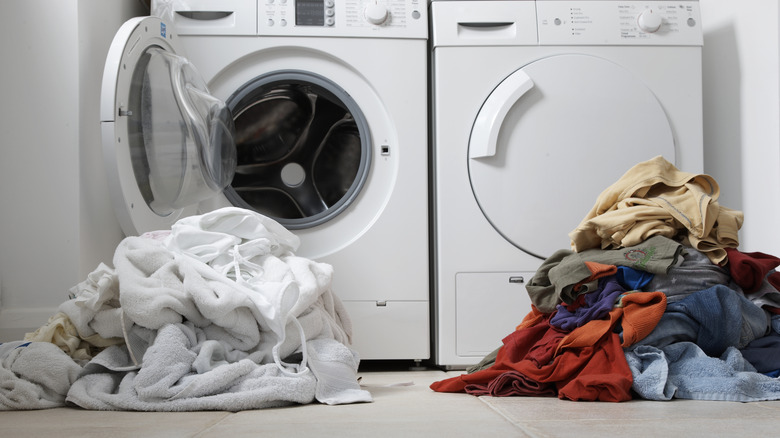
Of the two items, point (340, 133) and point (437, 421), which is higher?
point (340, 133)

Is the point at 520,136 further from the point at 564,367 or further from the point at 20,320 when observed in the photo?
the point at 20,320

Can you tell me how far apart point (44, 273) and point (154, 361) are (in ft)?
2.15

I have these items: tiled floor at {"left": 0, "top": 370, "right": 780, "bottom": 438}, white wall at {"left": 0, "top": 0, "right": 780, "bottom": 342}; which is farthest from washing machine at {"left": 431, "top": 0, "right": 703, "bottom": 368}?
white wall at {"left": 0, "top": 0, "right": 780, "bottom": 342}

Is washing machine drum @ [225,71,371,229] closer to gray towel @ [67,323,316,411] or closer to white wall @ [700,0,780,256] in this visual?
gray towel @ [67,323,316,411]

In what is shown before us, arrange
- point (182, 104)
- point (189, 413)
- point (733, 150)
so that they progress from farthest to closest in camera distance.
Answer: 1. point (733, 150)
2. point (182, 104)
3. point (189, 413)

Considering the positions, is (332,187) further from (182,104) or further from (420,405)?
(420,405)

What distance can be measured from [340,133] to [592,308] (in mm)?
1012

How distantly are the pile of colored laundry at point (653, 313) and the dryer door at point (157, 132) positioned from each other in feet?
2.56

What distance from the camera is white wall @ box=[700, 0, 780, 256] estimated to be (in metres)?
2.06

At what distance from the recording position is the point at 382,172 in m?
2.08

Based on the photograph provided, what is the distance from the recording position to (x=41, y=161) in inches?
67.6

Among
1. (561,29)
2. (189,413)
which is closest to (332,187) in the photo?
(561,29)

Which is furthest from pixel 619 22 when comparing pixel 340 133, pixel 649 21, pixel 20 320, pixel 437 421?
pixel 20 320

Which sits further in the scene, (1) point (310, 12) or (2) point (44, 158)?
(1) point (310, 12)
